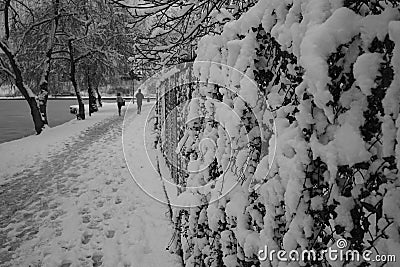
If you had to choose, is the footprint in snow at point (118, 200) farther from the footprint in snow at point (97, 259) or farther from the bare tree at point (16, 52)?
the bare tree at point (16, 52)

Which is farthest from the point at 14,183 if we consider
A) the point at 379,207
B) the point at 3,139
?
the point at 3,139

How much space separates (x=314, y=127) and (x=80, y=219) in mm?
4572

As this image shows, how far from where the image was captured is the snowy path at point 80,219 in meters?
3.90

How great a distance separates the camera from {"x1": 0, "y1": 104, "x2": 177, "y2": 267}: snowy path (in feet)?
12.8

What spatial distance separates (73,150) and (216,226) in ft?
30.8

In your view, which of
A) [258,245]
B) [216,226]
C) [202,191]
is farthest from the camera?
[202,191]

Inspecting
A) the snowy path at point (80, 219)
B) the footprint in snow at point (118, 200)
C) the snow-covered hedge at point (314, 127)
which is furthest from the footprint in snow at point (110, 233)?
the snow-covered hedge at point (314, 127)

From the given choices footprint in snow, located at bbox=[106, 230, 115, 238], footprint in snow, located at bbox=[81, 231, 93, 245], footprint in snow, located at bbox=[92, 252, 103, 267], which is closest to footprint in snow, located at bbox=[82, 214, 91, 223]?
footprint in snow, located at bbox=[81, 231, 93, 245]

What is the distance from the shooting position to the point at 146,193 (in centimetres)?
629

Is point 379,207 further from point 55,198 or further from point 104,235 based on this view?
point 55,198

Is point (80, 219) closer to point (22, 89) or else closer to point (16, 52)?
point (22, 89)

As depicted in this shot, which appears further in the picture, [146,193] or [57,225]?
[146,193]

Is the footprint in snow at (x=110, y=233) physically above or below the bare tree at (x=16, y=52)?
below

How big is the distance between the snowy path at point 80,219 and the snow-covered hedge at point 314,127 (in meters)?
2.32
